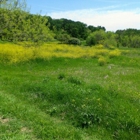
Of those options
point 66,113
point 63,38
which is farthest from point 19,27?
point 63,38

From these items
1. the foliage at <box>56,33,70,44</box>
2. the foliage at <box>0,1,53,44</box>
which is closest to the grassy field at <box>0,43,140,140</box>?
the foliage at <box>0,1,53,44</box>

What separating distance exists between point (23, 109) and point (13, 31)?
31.2ft

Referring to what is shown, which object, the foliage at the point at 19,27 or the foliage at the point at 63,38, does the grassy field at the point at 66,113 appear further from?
the foliage at the point at 63,38

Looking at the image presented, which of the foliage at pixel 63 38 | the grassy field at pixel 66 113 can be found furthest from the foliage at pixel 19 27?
the foliage at pixel 63 38

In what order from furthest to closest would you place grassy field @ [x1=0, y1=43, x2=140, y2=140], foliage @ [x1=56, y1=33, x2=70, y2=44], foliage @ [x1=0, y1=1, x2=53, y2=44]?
foliage @ [x1=56, y1=33, x2=70, y2=44] → foliage @ [x1=0, y1=1, x2=53, y2=44] → grassy field @ [x1=0, y1=43, x2=140, y2=140]

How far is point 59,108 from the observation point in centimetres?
550

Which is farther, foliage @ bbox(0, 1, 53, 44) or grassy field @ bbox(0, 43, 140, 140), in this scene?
foliage @ bbox(0, 1, 53, 44)

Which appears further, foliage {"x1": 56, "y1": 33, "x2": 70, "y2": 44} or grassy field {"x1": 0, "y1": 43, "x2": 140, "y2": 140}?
foliage {"x1": 56, "y1": 33, "x2": 70, "y2": 44}

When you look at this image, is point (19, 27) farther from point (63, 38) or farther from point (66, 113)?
point (63, 38)

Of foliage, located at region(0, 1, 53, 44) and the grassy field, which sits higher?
foliage, located at region(0, 1, 53, 44)

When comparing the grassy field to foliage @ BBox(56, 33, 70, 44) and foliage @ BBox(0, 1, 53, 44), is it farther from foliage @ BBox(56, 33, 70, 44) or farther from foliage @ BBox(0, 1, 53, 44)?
foliage @ BBox(56, 33, 70, 44)

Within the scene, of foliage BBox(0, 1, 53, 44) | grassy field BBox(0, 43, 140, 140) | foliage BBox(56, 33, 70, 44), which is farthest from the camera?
foliage BBox(56, 33, 70, 44)

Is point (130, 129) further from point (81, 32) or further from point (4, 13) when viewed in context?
point (81, 32)

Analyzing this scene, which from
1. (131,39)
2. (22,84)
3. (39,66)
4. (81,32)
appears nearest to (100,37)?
(131,39)
